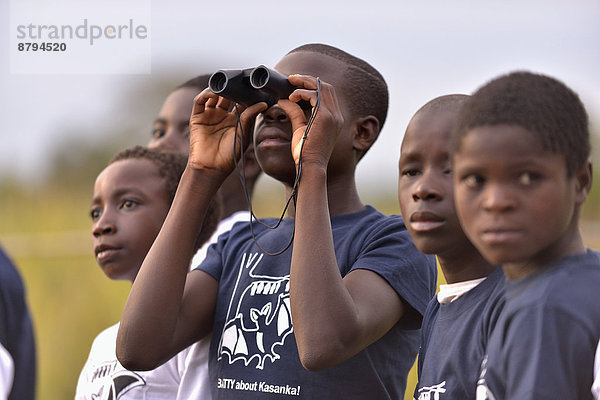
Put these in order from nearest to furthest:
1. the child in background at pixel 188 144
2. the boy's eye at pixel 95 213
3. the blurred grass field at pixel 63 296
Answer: the boy's eye at pixel 95 213, the child in background at pixel 188 144, the blurred grass field at pixel 63 296

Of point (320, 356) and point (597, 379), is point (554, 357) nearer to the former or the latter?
point (597, 379)

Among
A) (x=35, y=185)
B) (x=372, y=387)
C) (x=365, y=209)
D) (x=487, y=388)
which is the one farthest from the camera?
(x=35, y=185)

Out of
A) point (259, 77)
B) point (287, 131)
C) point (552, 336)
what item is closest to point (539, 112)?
point (552, 336)

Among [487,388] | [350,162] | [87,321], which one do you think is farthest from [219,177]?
[87,321]

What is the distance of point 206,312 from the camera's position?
2.35 m

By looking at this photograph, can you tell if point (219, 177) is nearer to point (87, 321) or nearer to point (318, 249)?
point (318, 249)

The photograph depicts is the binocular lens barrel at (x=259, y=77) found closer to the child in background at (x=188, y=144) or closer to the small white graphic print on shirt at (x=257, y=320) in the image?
the small white graphic print on shirt at (x=257, y=320)

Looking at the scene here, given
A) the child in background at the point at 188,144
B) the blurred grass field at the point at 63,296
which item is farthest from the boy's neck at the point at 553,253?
the blurred grass field at the point at 63,296

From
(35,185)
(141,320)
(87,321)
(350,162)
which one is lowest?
(87,321)

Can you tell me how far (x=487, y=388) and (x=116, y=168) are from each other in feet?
5.94

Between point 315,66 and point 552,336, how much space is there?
1.21 m

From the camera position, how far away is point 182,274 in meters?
2.25

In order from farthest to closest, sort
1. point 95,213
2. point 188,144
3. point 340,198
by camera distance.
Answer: point 188,144 → point 95,213 → point 340,198

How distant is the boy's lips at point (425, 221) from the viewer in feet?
6.11
